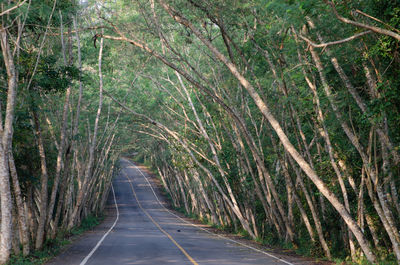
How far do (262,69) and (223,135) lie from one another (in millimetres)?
8904

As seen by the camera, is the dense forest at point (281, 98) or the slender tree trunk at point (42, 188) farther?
the slender tree trunk at point (42, 188)

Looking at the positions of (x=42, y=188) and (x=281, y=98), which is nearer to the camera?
(x=281, y=98)

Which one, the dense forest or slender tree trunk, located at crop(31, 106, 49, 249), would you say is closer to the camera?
the dense forest

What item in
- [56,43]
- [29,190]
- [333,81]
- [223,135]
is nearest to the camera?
[333,81]

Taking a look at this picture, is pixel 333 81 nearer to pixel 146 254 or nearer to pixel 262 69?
pixel 262 69

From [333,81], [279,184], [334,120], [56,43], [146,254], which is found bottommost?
[146,254]

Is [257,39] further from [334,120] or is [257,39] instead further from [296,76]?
[334,120]

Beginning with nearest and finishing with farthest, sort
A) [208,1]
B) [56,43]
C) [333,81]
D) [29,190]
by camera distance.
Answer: [333,81]
[208,1]
[29,190]
[56,43]

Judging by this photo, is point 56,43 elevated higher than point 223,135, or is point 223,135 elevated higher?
point 56,43

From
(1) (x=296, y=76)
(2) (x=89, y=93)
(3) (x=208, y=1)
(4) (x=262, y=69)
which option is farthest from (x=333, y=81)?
(2) (x=89, y=93)

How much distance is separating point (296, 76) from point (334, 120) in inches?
68.7

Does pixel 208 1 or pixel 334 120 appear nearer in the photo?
pixel 334 120

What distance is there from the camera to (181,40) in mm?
25750

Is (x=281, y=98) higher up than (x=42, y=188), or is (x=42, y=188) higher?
(x=281, y=98)
